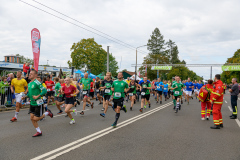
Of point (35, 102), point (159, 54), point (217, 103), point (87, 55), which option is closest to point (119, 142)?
point (35, 102)

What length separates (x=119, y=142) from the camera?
5.53 metres

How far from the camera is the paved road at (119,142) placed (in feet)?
15.0

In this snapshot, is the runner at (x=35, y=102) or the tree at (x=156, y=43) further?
the tree at (x=156, y=43)

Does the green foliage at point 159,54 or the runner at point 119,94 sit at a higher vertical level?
the green foliage at point 159,54

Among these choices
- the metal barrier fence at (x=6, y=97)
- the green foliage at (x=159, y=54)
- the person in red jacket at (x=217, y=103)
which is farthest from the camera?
the green foliage at (x=159, y=54)

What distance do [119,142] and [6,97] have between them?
925 cm

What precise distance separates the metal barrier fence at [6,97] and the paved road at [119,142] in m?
4.80

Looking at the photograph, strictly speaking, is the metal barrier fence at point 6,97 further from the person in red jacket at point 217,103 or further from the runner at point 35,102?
the person in red jacket at point 217,103

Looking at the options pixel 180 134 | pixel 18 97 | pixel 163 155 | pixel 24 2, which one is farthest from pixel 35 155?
pixel 24 2

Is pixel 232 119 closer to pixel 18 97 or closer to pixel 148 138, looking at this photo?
pixel 148 138

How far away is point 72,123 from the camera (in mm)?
7891

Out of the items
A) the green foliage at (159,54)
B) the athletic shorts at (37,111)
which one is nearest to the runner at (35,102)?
the athletic shorts at (37,111)

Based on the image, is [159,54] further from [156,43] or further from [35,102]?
[35,102]

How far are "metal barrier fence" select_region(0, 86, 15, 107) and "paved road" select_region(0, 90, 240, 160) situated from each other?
15.7 feet
